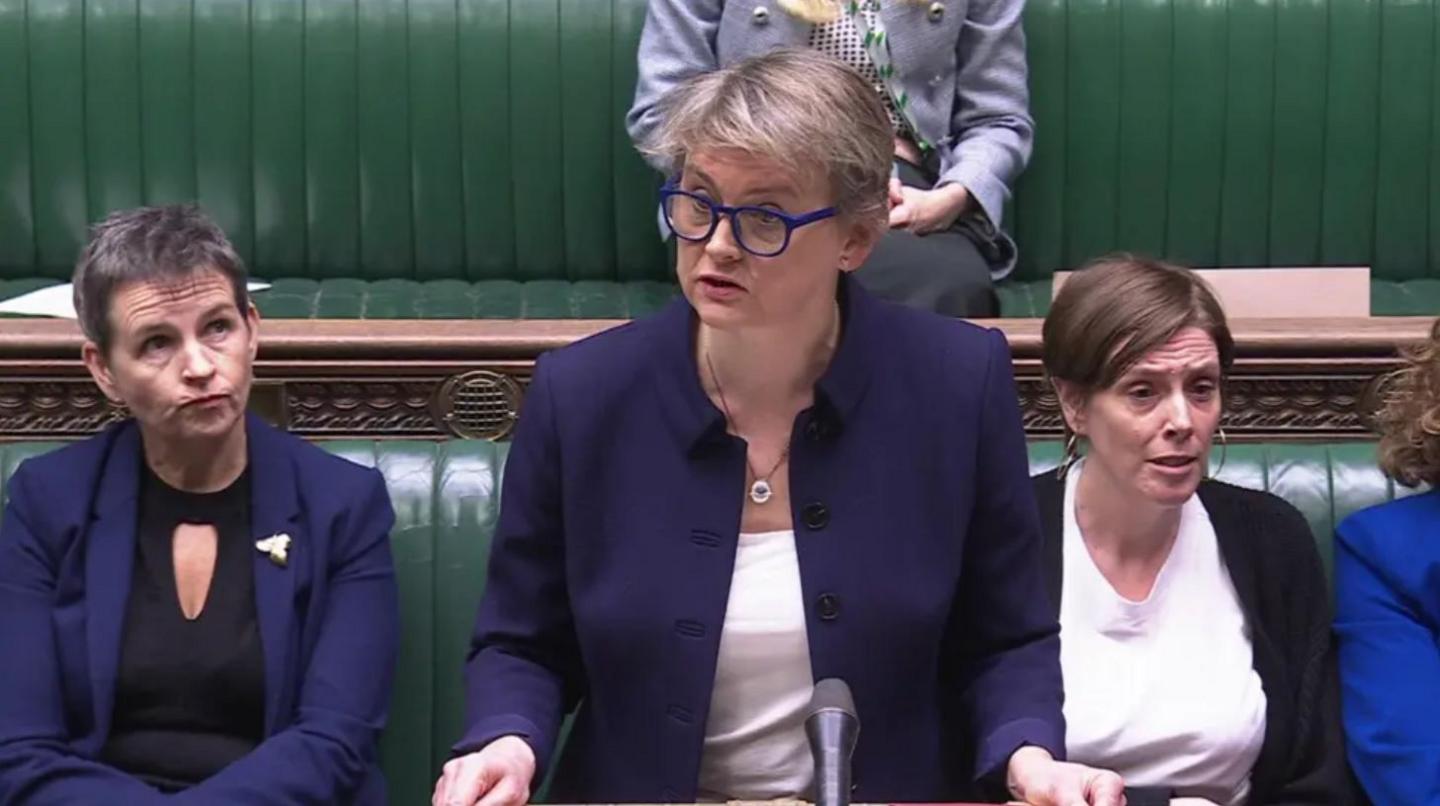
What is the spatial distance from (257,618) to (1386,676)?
1.08m

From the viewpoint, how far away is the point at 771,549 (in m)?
1.82

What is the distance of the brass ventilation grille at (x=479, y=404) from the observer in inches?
115

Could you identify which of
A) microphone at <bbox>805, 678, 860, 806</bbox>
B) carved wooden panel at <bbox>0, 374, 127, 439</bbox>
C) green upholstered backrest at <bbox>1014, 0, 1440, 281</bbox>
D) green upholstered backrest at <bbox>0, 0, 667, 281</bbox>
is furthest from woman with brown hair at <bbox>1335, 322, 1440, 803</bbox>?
green upholstered backrest at <bbox>0, 0, 667, 281</bbox>

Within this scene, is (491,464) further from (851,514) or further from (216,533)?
(851,514)

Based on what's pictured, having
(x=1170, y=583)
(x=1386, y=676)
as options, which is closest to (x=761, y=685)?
(x=1170, y=583)

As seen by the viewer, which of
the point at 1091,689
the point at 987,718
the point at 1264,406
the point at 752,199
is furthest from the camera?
the point at 1264,406

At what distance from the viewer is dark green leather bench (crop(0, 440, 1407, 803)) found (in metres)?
2.25

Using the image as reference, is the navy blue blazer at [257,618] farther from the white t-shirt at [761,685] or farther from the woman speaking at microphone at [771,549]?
the white t-shirt at [761,685]

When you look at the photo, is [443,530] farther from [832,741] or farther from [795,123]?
[832,741]

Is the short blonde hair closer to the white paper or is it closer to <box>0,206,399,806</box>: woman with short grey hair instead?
<box>0,206,399,806</box>: woman with short grey hair

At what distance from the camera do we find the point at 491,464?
7.66 feet

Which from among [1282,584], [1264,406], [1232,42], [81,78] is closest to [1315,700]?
[1282,584]

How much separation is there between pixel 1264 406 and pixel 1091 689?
103cm

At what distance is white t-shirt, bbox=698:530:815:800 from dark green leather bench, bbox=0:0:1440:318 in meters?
1.88
